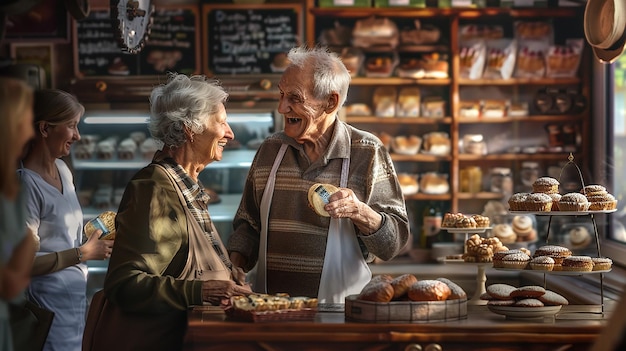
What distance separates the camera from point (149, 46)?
6.36 metres

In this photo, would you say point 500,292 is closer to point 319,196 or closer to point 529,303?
point 529,303

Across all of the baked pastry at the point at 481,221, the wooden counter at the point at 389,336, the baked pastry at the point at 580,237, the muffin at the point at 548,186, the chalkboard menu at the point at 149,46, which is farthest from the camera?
the chalkboard menu at the point at 149,46

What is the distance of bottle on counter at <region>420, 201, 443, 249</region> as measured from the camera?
647 cm

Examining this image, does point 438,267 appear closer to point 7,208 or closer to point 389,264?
point 389,264

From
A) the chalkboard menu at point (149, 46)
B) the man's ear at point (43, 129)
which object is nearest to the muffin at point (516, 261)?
the man's ear at point (43, 129)

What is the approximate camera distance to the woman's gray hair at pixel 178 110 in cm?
304

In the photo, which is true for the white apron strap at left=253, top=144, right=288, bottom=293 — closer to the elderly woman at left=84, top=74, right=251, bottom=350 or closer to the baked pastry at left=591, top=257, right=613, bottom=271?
the elderly woman at left=84, top=74, right=251, bottom=350

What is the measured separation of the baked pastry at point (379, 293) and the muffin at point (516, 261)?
660mm

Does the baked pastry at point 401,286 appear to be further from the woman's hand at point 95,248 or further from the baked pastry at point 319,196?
the woman's hand at point 95,248

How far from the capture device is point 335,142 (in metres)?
3.33

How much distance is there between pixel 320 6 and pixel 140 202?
12.7ft

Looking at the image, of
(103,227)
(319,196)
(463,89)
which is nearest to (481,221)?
(319,196)

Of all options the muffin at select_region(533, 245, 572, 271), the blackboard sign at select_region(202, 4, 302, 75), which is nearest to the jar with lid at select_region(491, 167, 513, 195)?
the blackboard sign at select_region(202, 4, 302, 75)

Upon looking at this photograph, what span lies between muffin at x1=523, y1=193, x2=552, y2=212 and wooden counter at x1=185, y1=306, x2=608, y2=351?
0.74m
